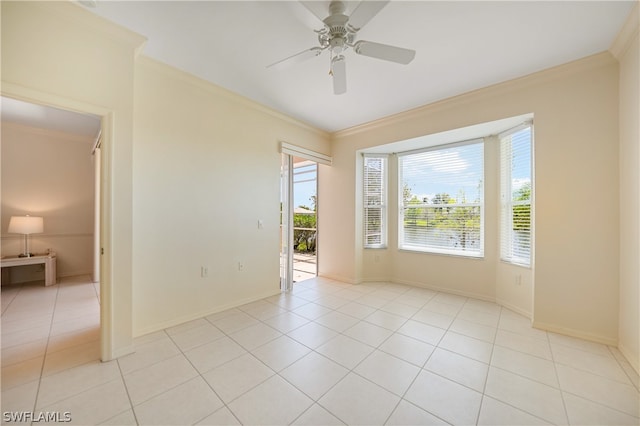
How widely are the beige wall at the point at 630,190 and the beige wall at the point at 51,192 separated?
8.12 m

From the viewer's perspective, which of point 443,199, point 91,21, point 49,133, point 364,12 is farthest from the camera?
point 49,133

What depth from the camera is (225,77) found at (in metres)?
2.90

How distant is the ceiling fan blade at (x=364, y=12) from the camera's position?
4.89 ft

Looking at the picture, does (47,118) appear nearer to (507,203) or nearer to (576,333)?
(507,203)

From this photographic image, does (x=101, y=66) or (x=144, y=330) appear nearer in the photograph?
(x=101, y=66)

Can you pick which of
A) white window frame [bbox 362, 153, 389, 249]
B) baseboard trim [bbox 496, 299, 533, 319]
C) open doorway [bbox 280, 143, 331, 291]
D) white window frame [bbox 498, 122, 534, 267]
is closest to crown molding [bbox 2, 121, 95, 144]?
open doorway [bbox 280, 143, 331, 291]

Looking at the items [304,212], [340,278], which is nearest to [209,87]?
[340,278]

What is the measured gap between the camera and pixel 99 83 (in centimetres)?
209

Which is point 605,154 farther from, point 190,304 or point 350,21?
point 190,304

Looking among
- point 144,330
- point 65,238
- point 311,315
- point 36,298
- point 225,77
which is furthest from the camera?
point 65,238

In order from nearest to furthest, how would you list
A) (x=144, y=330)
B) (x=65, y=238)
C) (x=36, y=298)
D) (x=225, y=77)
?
(x=144, y=330), (x=225, y=77), (x=36, y=298), (x=65, y=238)

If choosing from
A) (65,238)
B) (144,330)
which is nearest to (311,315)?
(144,330)

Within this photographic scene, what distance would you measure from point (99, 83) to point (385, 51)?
245 cm

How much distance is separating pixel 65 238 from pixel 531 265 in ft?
26.2
